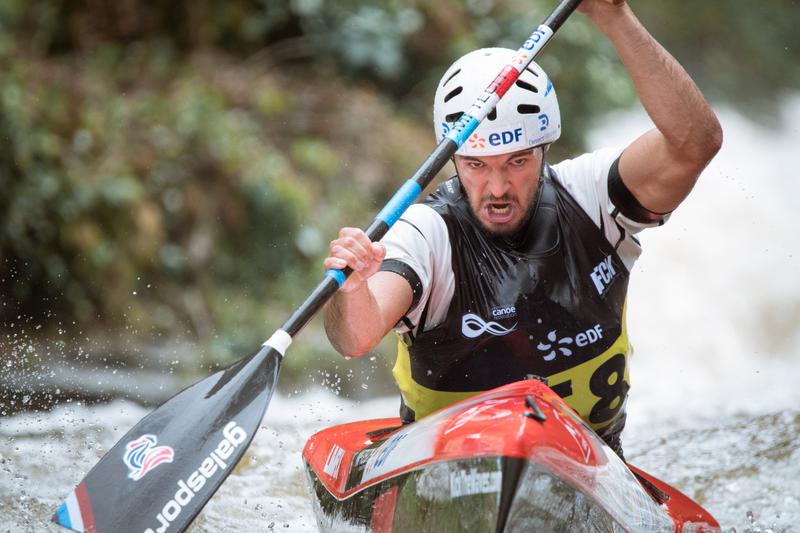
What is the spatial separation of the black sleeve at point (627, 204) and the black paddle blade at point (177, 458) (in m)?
1.21

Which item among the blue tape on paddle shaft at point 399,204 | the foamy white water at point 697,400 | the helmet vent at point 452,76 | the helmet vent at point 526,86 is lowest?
the foamy white water at point 697,400

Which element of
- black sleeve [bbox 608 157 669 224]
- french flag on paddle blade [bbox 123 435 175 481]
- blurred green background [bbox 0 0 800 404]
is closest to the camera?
french flag on paddle blade [bbox 123 435 175 481]

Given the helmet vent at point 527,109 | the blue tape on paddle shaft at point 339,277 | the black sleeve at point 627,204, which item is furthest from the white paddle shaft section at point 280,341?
the black sleeve at point 627,204

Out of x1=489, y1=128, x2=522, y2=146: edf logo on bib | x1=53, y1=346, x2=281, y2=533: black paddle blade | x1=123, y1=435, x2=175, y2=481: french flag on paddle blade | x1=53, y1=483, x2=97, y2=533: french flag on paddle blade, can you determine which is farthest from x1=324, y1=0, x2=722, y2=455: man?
x1=53, y1=483, x2=97, y2=533: french flag on paddle blade

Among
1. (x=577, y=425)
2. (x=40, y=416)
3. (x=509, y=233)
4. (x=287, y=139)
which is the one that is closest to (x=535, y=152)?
(x=509, y=233)

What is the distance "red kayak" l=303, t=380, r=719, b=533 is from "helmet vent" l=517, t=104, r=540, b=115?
0.92 metres

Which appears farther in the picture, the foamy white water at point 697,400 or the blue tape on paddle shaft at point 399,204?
the foamy white water at point 697,400

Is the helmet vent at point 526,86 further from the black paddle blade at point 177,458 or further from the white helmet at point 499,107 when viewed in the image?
the black paddle blade at point 177,458

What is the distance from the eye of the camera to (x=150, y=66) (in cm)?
753

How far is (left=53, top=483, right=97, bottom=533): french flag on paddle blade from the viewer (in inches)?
103

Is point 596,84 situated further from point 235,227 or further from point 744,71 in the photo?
point 744,71

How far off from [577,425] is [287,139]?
18.2 feet

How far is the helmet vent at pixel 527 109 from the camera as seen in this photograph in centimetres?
307

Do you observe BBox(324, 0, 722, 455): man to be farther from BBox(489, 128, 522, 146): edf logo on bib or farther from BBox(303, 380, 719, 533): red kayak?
BBox(303, 380, 719, 533): red kayak
